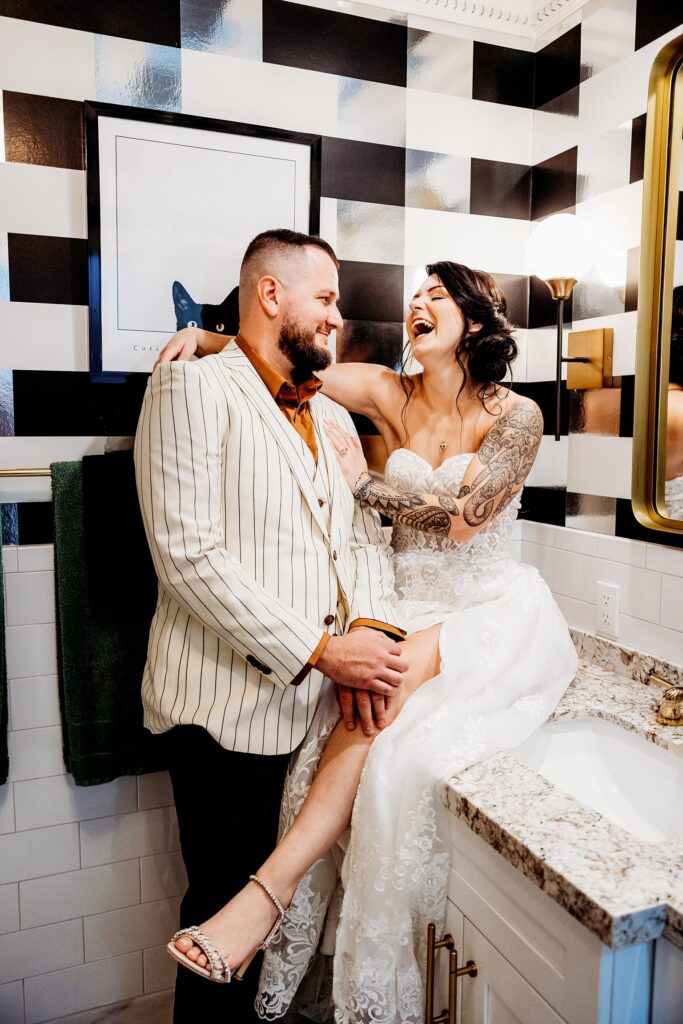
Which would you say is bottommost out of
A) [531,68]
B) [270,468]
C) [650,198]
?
[270,468]

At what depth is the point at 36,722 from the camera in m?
1.75

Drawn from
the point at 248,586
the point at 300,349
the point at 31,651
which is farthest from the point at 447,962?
the point at 300,349

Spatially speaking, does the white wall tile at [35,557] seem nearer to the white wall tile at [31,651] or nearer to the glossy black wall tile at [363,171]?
the white wall tile at [31,651]

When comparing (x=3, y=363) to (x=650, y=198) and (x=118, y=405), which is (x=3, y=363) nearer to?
(x=118, y=405)

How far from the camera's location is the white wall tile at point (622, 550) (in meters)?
1.76

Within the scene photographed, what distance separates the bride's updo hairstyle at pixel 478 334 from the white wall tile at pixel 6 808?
4.74ft

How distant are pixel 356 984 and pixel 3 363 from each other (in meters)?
1.43

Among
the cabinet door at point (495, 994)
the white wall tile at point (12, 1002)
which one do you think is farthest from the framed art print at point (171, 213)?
the white wall tile at point (12, 1002)

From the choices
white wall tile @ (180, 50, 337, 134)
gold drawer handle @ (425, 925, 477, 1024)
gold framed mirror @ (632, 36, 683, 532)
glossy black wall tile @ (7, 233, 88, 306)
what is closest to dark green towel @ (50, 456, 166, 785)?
glossy black wall tile @ (7, 233, 88, 306)

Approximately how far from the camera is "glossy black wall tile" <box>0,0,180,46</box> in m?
1.60

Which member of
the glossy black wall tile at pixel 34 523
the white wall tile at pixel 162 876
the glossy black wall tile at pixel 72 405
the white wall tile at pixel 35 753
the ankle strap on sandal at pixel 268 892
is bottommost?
the white wall tile at pixel 162 876

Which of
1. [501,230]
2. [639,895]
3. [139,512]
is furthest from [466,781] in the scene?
[501,230]

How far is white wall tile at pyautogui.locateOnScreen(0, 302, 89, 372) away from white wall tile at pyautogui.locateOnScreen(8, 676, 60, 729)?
0.72 meters

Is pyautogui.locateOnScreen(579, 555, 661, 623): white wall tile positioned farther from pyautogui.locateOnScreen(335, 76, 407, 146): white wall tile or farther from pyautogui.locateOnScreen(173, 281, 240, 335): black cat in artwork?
pyautogui.locateOnScreen(335, 76, 407, 146): white wall tile
